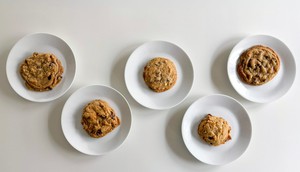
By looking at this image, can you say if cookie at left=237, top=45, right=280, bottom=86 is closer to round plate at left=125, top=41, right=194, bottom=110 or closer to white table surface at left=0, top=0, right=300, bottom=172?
white table surface at left=0, top=0, right=300, bottom=172

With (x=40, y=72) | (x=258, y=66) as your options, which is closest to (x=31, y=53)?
(x=40, y=72)

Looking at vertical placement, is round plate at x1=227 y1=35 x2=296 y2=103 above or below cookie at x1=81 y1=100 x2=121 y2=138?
above

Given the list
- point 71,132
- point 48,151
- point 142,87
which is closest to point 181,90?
point 142,87

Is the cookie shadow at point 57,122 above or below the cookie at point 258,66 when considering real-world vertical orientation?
below

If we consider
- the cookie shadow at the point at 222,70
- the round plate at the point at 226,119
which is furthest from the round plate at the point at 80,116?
the cookie shadow at the point at 222,70

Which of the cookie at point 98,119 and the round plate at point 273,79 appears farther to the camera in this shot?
the round plate at point 273,79

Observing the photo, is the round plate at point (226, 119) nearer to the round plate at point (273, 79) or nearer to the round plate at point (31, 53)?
the round plate at point (273, 79)

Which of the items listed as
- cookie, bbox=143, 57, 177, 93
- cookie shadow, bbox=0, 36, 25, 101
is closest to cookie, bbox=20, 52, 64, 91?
cookie shadow, bbox=0, 36, 25, 101
